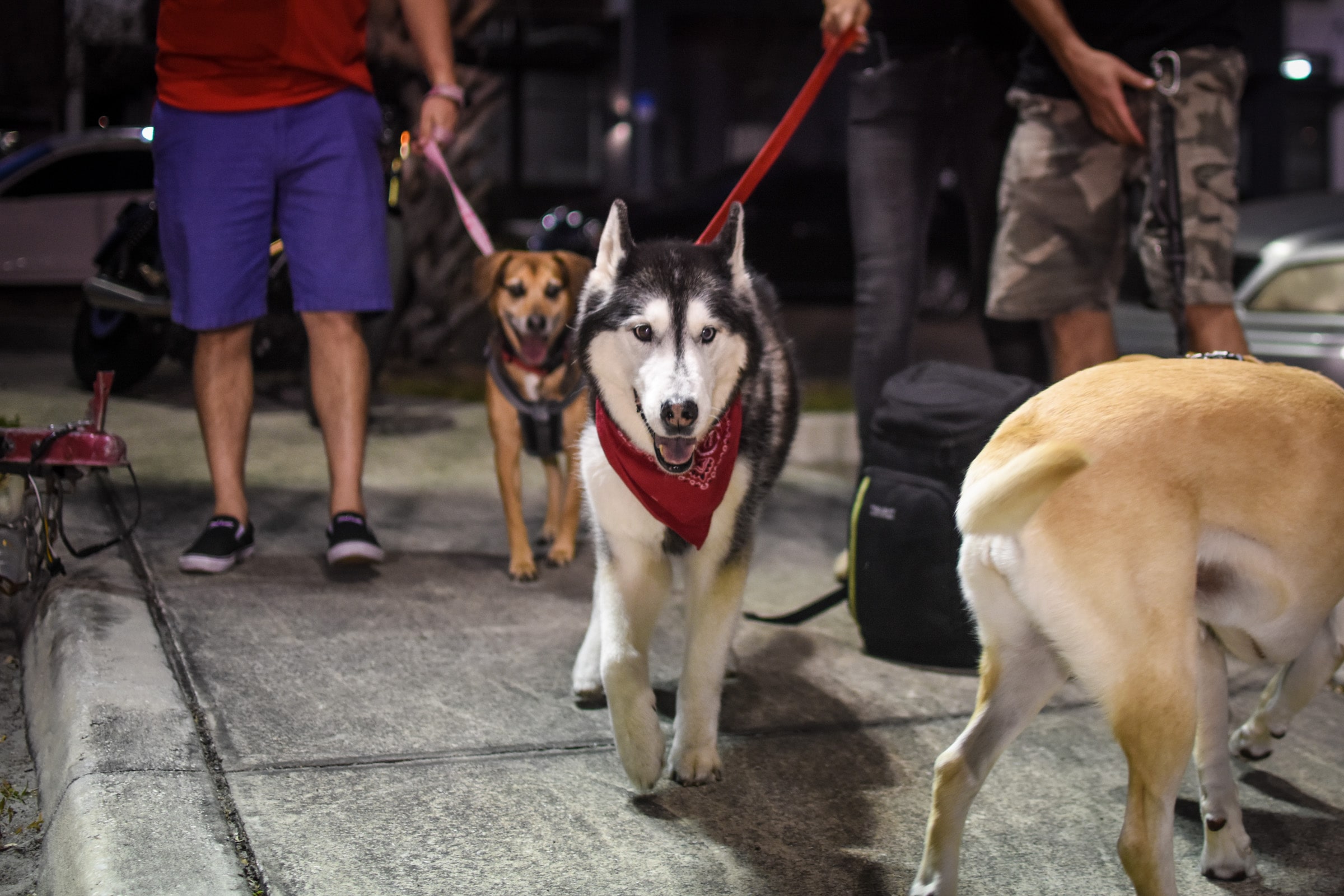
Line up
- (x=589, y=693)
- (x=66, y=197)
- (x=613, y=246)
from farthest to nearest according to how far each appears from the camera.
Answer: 1. (x=66, y=197)
2. (x=589, y=693)
3. (x=613, y=246)

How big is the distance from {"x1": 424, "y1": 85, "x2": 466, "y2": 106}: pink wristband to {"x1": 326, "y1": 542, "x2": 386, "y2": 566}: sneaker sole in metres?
1.43

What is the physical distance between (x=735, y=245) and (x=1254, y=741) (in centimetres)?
160

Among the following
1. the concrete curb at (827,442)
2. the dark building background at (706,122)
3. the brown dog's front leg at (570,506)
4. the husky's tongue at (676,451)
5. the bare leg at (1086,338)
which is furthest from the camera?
the dark building background at (706,122)

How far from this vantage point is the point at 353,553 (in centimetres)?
348

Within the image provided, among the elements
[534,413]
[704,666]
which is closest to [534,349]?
[534,413]

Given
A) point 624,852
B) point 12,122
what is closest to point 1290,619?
point 624,852

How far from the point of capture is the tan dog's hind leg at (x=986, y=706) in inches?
75.2

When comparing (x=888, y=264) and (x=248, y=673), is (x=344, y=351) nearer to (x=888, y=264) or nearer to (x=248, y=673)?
(x=248, y=673)

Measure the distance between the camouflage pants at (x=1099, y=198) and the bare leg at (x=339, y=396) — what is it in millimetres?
1958

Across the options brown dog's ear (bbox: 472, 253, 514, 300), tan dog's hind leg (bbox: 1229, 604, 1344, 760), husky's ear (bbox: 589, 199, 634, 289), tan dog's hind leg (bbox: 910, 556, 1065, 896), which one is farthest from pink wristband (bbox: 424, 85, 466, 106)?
tan dog's hind leg (bbox: 1229, 604, 1344, 760)

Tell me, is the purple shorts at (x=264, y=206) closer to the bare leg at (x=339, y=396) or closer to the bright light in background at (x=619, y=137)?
the bare leg at (x=339, y=396)

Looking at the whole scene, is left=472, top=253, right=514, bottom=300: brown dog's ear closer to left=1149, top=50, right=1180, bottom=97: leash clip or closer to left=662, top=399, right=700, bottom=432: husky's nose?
left=662, top=399, right=700, bottom=432: husky's nose

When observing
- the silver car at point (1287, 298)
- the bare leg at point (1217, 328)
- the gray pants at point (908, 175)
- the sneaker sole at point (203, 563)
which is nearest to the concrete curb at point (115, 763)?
the sneaker sole at point (203, 563)

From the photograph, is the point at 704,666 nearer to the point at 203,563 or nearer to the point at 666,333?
the point at 666,333
